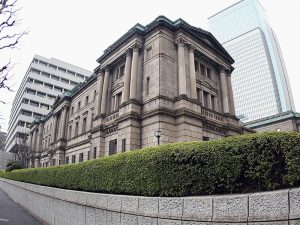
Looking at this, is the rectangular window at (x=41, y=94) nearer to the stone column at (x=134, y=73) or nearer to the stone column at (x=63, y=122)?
the stone column at (x=63, y=122)

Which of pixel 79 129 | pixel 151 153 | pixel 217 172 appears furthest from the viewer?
pixel 79 129

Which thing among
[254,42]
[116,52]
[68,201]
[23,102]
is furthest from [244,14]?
[68,201]

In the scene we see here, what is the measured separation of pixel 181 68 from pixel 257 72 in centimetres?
11401

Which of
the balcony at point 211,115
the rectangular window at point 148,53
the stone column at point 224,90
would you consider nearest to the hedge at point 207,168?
the balcony at point 211,115

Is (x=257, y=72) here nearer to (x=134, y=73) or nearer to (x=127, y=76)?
(x=127, y=76)

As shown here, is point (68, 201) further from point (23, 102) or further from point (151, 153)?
point (23, 102)

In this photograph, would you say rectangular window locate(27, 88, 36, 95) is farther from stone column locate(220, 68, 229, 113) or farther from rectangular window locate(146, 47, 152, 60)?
stone column locate(220, 68, 229, 113)

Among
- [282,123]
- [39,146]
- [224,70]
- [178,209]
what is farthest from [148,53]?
[39,146]

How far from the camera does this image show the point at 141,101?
24.9 metres

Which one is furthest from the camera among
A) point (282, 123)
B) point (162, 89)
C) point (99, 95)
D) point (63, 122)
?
point (282, 123)

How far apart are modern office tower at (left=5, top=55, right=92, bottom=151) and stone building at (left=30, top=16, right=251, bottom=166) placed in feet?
159

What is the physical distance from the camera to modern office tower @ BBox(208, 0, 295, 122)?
4697 inches

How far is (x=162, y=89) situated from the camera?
23094 millimetres

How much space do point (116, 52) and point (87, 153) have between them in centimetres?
1528
